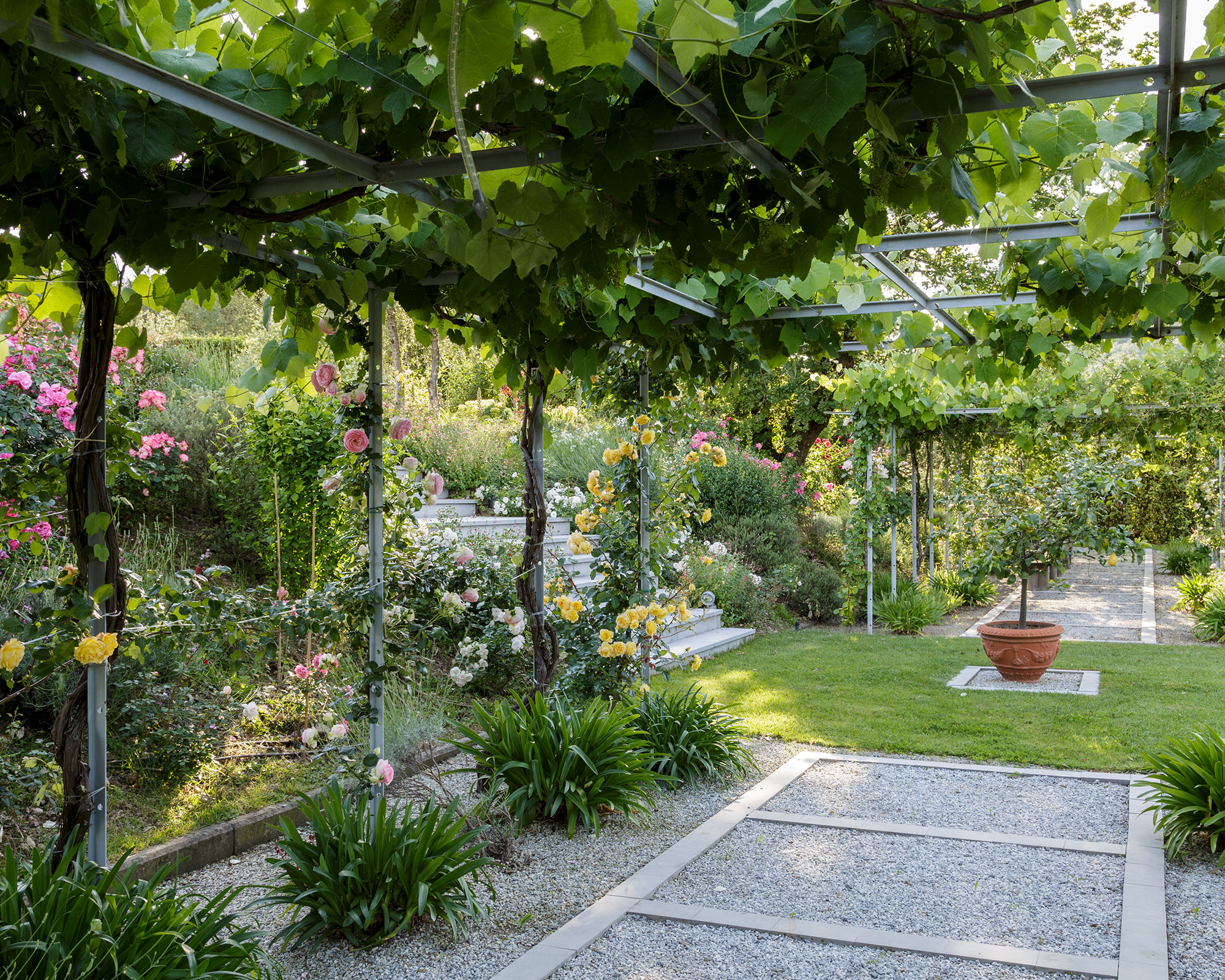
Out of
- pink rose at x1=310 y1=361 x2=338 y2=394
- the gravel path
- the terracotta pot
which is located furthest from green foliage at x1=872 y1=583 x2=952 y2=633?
pink rose at x1=310 y1=361 x2=338 y2=394

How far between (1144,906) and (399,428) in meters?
3.22

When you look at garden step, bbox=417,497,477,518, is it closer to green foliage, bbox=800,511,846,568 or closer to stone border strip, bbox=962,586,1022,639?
green foliage, bbox=800,511,846,568

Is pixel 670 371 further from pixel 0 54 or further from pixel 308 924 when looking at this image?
pixel 0 54

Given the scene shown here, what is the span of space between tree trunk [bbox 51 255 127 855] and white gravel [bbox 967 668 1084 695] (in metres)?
6.25

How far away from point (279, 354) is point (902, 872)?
312cm

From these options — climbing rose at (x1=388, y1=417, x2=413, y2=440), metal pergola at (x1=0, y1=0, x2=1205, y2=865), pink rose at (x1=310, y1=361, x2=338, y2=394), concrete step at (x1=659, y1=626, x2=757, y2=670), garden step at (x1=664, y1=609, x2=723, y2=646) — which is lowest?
concrete step at (x1=659, y1=626, x2=757, y2=670)

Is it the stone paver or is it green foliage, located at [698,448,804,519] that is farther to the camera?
green foliage, located at [698,448,804,519]

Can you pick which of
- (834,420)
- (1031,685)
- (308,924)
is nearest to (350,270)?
(308,924)

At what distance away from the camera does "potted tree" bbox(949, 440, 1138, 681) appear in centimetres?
713

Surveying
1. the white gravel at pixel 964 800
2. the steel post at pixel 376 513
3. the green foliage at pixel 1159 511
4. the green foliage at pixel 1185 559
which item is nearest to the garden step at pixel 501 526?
the white gravel at pixel 964 800

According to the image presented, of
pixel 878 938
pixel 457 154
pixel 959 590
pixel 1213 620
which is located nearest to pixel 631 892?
pixel 878 938

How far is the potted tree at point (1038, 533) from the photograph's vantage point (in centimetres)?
713

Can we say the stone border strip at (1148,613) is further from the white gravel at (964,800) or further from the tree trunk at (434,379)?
the tree trunk at (434,379)

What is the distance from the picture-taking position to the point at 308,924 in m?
2.96
